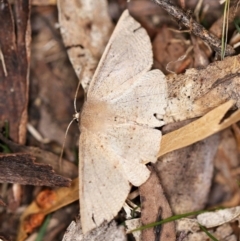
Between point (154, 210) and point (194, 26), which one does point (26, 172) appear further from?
point (194, 26)

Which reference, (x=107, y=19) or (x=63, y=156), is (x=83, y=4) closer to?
(x=107, y=19)

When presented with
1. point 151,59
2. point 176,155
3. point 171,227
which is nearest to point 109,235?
point 171,227

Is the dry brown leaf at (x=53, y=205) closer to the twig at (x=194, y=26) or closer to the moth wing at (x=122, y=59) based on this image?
the moth wing at (x=122, y=59)

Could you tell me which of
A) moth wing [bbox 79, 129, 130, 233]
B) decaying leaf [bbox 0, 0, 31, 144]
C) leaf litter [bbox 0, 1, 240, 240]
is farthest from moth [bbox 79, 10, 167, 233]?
decaying leaf [bbox 0, 0, 31, 144]

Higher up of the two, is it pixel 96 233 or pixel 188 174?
pixel 188 174

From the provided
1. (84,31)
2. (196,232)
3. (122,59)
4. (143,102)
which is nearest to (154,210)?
(196,232)

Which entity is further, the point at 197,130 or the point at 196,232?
the point at 196,232

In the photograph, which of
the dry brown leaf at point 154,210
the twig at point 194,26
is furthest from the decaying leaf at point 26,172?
the twig at point 194,26
